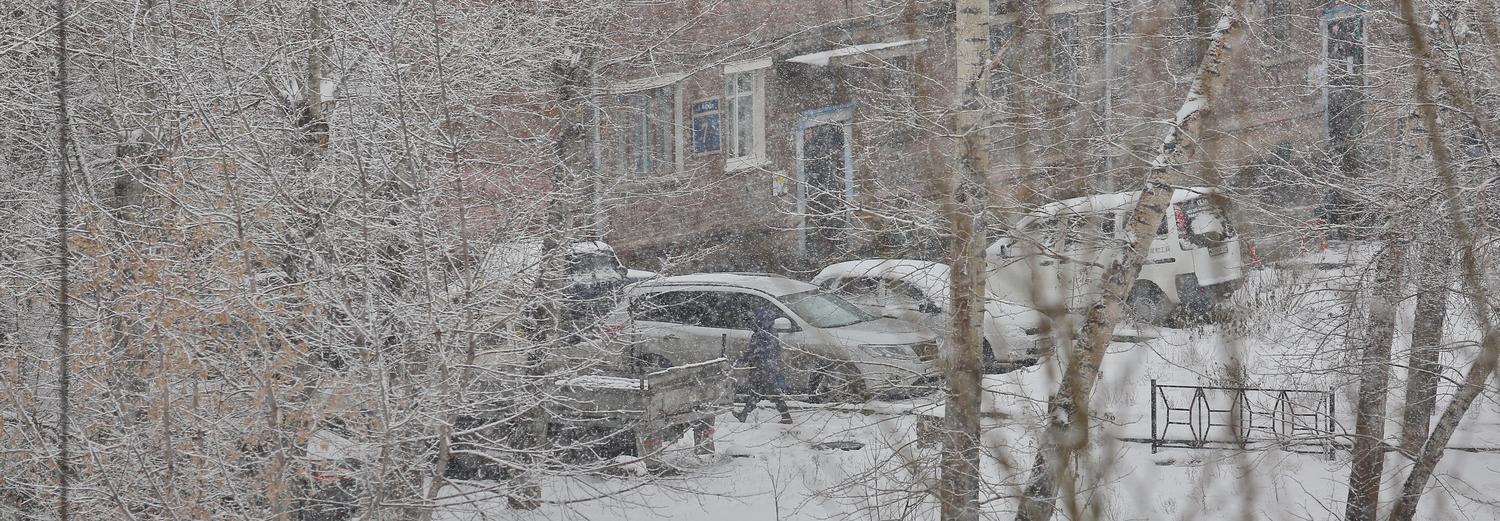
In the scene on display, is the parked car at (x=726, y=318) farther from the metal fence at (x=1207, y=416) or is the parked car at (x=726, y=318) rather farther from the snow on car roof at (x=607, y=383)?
the metal fence at (x=1207, y=416)

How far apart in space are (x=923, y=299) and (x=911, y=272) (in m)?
4.47

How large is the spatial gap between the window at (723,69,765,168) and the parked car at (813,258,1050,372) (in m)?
5.50

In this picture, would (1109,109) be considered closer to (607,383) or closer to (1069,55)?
(1069,55)

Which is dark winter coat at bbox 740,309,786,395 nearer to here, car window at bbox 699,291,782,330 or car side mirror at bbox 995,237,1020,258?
car window at bbox 699,291,782,330

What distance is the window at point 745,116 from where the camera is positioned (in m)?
20.1

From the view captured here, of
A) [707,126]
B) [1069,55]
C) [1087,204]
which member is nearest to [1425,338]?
[1069,55]

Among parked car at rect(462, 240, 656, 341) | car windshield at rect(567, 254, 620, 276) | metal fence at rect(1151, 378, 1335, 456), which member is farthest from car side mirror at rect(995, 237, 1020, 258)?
metal fence at rect(1151, 378, 1335, 456)

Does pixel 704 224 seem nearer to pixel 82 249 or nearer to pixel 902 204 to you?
pixel 902 204

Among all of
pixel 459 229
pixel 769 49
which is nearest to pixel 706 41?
pixel 769 49

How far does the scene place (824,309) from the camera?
42.5ft

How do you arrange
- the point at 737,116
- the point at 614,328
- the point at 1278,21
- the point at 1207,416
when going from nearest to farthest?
the point at 614,328 → the point at 1207,416 → the point at 1278,21 → the point at 737,116

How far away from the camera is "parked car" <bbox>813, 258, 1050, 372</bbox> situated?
2.53 metres

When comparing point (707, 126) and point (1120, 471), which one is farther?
point (707, 126)

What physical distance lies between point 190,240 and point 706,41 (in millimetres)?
12247
